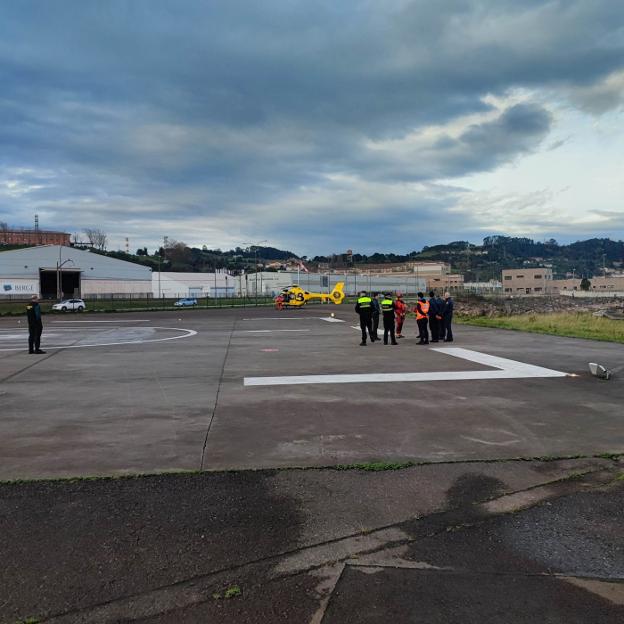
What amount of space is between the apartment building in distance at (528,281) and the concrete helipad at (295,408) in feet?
403

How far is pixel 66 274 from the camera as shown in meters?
91.0

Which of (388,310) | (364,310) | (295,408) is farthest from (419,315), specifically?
(295,408)

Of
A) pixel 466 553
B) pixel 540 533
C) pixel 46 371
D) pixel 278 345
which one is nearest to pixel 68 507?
pixel 466 553

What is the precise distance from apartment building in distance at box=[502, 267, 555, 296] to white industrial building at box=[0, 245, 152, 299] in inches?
3453

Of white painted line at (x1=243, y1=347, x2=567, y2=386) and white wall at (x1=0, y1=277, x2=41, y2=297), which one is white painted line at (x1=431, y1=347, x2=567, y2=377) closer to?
white painted line at (x1=243, y1=347, x2=567, y2=386)

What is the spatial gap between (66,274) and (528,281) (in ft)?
350

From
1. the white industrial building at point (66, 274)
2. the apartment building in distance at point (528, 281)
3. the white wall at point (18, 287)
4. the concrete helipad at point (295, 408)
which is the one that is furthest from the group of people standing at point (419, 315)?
the apartment building in distance at point (528, 281)

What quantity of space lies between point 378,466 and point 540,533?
1.66 metres

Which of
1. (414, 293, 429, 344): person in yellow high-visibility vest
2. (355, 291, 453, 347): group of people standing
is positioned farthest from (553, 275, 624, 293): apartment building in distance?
(414, 293, 429, 344): person in yellow high-visibility vest

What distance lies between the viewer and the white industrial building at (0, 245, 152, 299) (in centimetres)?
8088

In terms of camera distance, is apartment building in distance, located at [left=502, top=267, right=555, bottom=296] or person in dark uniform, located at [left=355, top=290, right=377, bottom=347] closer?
person in dark uniform, located at [left=355, top=290, right=377, bottom=347]

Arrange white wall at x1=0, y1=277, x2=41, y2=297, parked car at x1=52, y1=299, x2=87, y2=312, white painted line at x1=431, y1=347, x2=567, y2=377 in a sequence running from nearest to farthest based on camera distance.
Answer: white painted line at x1=431, y1=347, x2=567, y2=377
parked car at x1=52, y1=299, x2=87, y2=312
white wall at x1=0, y1=277, x2=41, y2=297

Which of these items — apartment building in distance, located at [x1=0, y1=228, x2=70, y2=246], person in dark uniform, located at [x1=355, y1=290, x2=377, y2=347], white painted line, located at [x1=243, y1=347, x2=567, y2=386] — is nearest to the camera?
white painted line, located at [x1=243, y1=347, x2=567, y2=386]

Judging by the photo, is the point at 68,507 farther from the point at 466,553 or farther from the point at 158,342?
the point at 158,342
